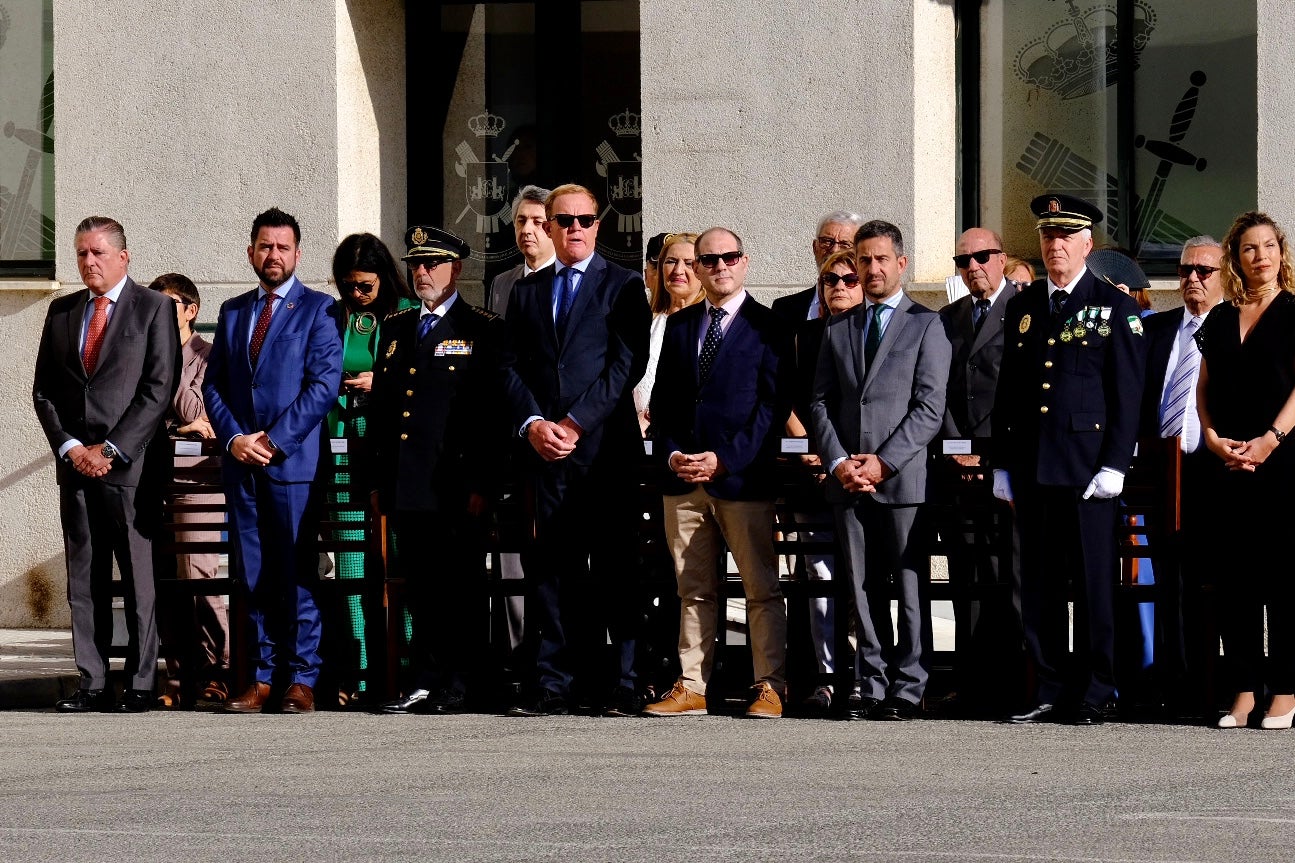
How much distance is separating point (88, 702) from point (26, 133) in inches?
242

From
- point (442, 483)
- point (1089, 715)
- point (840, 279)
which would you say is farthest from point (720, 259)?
point (1089, 715)

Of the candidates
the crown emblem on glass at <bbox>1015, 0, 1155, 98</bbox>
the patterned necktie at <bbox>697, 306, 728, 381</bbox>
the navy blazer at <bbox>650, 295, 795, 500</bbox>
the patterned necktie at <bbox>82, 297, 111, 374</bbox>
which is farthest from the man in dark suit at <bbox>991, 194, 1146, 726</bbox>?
the crown emblem on glass at <bbox>1015, 0, 1155, 98</bbox>

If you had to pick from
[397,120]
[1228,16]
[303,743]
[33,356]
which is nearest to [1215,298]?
[1228,16]

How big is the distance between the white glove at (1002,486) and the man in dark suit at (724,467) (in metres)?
0.97

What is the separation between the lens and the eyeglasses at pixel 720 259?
1023 cm

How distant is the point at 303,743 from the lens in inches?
360

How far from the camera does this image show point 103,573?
10719mm

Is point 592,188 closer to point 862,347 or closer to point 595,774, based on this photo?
point 862,347

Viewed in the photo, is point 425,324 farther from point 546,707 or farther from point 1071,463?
point 1071,463

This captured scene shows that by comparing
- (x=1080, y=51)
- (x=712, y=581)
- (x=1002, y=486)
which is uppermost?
(x=1080, y=51)

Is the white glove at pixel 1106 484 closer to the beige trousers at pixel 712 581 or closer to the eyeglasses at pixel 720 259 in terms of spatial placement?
the beige trousers at pixel 712 581

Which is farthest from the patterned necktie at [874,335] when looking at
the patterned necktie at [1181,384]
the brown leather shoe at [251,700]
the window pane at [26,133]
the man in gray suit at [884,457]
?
the window pane at [26,133]

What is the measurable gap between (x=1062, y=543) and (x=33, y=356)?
308 inches

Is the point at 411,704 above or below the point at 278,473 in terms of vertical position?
below
